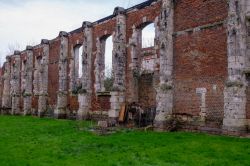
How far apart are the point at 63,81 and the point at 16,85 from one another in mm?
10772

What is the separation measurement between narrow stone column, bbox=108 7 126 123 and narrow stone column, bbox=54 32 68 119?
6.97m

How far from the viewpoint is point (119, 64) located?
62.8 ft

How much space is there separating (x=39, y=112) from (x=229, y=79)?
61.1ft

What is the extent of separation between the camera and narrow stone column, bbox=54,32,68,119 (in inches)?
989

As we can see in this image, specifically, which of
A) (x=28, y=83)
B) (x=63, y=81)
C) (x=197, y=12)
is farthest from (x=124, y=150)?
(x=28, y=83)

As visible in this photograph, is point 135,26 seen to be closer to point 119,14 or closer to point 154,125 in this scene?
point 119,14

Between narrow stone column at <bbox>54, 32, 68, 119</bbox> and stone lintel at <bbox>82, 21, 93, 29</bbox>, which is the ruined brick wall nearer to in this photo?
stone lintel at <bbox>82, 21, 93, 29</bbox>

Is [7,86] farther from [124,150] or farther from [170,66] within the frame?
[124,150]

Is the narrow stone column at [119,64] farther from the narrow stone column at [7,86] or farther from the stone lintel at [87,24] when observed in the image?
the narrow stone column at [7,86]

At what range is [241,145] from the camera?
10.7m

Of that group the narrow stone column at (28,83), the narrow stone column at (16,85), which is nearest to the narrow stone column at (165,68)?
the narrow stone column at (28,83)

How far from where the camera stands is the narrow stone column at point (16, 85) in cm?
3353

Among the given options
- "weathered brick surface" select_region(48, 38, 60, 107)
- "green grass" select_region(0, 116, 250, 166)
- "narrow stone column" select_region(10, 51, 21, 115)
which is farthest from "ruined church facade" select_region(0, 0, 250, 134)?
"narrow stone column" select_region(10, 51, 21, 115)

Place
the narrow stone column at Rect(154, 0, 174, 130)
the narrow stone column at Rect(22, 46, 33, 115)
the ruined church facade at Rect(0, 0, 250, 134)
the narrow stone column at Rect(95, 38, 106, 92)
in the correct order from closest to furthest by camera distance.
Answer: the ruined church facade at Rect(0, 0, 250, 134)
the narrow stone column at Rect(154, 0, 174, 130)
the narrow stone column at Rect(95, 38, 106, 92)
the narrow stone column at Rect(22, 46, 33, 115)
